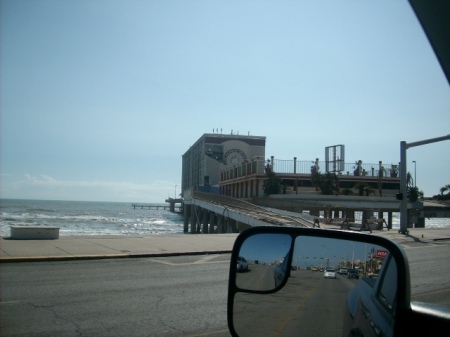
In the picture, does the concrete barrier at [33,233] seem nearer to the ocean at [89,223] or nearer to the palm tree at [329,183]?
the ocean at [89,223]

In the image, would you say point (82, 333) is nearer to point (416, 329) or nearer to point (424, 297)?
point (416, 329)

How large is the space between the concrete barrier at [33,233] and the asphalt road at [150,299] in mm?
6388

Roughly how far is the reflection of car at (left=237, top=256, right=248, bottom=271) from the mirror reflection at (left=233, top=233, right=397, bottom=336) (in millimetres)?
110

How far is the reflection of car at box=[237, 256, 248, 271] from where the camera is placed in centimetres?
289

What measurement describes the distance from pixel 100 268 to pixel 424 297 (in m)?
7.88

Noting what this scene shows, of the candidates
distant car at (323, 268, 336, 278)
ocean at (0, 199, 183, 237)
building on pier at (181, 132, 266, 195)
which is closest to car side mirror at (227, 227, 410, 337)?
distant car at (323, 268, 336, 278)

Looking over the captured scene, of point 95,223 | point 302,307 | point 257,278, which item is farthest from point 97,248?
point 95,223

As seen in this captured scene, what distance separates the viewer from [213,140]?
114 m

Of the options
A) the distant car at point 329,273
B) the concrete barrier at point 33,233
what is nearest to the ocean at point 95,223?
the concrete barrier at point 33,233

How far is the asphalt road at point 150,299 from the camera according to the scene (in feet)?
8.38

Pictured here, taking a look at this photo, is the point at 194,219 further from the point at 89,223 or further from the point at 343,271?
the point at 343,271

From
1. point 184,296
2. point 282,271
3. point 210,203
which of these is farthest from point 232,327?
point 210,203

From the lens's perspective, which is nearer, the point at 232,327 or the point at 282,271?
the point at 282,271

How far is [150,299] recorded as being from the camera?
8.50 metres
